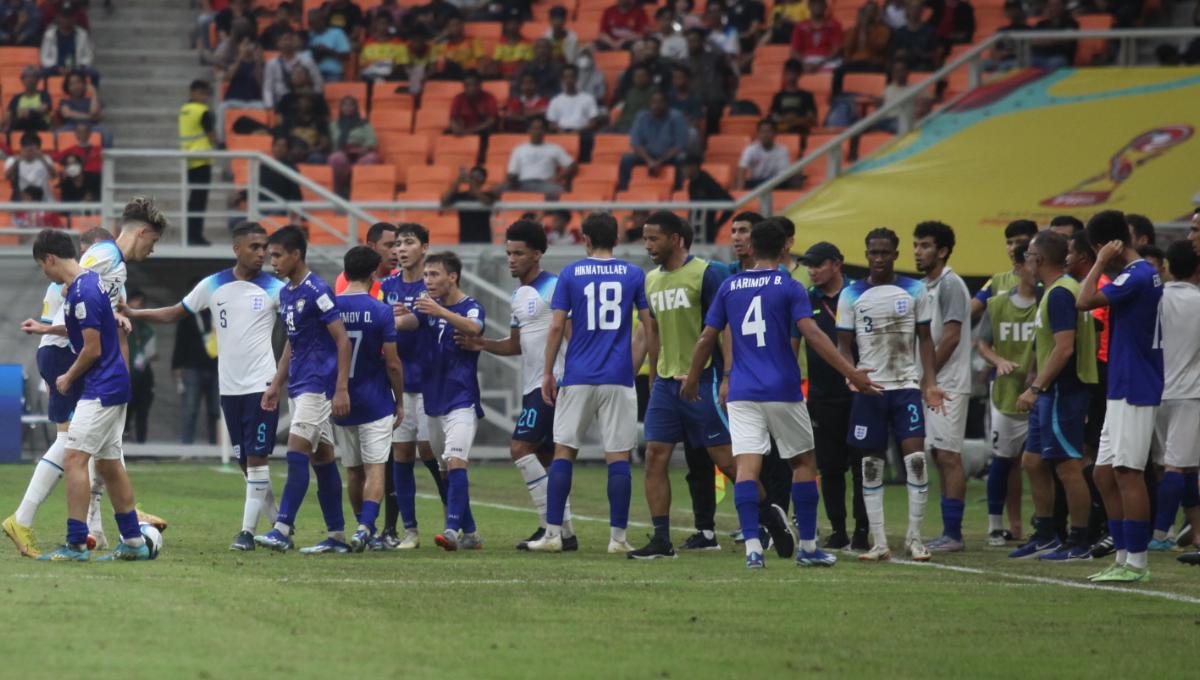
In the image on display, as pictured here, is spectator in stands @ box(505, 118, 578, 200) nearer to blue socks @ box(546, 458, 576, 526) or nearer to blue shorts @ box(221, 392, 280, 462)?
blue shorts @ box(221, 392, 280, 462)

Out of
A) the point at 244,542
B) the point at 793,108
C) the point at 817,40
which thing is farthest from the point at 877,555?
the point at 817,40

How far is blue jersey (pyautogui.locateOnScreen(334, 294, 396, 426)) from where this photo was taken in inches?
469

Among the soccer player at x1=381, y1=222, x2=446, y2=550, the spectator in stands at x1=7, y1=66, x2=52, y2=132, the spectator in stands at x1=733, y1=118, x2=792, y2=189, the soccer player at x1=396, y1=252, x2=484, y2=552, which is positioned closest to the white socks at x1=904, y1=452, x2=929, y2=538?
the soccer player at x1=396, y1=252, x2=484, y2=552

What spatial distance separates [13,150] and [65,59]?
2372 mm

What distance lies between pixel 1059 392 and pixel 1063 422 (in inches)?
8.2

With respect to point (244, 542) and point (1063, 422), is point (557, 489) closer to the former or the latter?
point (244, 542)

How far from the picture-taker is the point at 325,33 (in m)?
27.5

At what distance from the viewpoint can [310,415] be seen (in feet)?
38.4

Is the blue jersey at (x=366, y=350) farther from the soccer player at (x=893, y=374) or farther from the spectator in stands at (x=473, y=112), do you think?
the spectator in stands at (x=473, y=112)

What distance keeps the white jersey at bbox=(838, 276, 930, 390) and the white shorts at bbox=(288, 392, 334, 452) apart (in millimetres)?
3646

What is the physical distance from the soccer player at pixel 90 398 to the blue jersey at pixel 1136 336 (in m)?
5.91

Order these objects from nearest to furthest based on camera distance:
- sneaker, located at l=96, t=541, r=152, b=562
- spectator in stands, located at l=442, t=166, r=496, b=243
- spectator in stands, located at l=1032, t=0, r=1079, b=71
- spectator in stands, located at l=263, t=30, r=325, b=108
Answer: sneaker, located at l=96, t=541, r=152, b=562 → spectator in stands, located at l=442, t=166, r=496, b=243 → spectator in stands, located at l=1032, t=0, r=1079, b=71 → spectator in stands, located at l=263, t=30, r=325, b=108

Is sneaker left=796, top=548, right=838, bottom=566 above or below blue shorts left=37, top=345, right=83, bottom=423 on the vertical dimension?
below

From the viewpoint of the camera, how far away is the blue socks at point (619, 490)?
1196cm
